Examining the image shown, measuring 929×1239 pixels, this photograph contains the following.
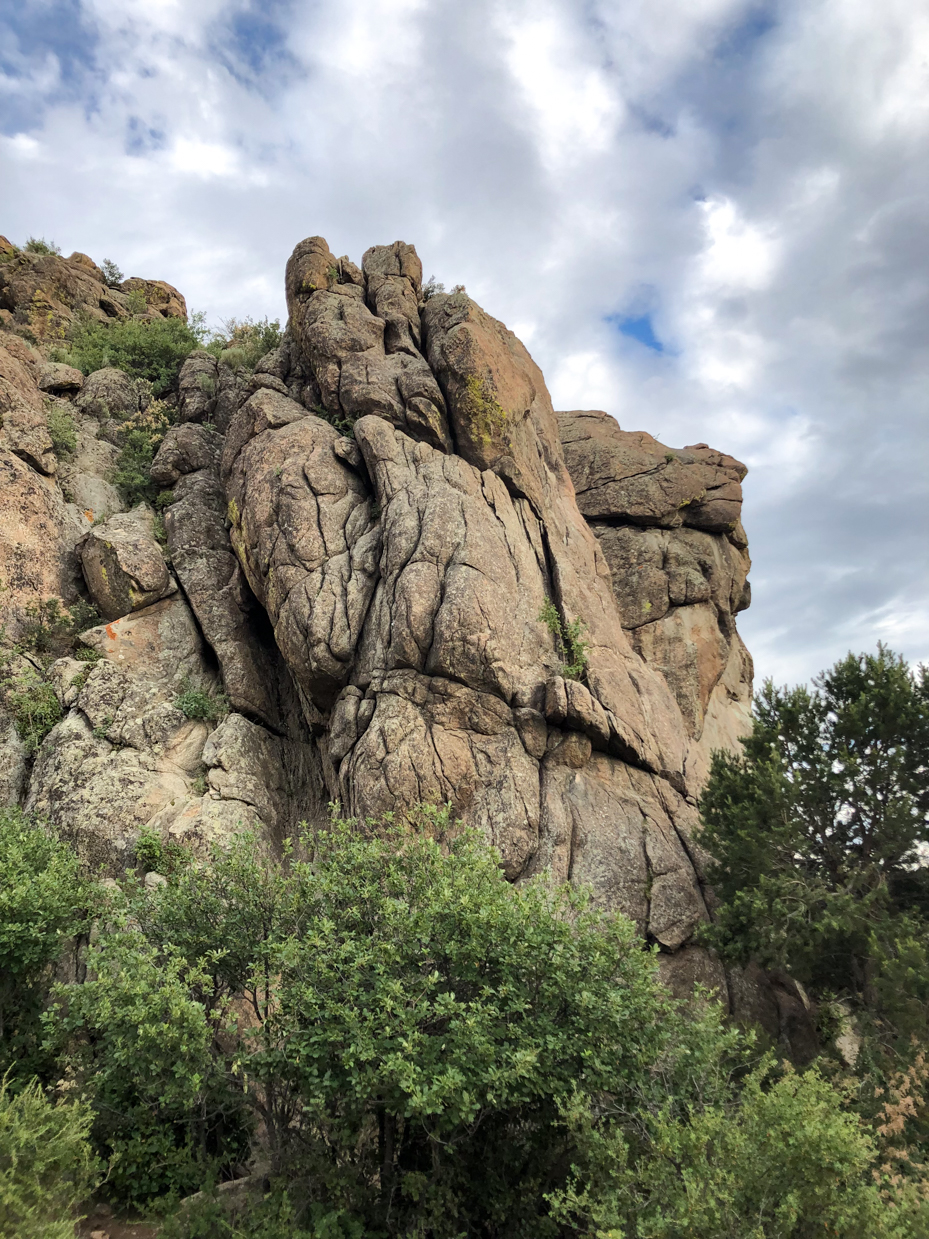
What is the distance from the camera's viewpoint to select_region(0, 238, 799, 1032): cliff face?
2255 centimetres

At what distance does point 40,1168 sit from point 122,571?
23396 millimetres

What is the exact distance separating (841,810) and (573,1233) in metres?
12.4

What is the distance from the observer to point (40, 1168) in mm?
10844

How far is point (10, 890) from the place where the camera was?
17.2 m

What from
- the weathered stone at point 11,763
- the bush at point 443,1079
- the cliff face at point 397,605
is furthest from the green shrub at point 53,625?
the bush at point 443,1079

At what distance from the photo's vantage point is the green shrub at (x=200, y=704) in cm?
2730

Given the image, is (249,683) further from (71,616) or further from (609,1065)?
(609,1065)

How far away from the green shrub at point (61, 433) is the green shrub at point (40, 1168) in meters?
32.0

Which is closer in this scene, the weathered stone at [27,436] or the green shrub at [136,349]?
the weathered stone at [27,436]

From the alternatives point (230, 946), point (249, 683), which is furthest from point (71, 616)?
point (230, 946)

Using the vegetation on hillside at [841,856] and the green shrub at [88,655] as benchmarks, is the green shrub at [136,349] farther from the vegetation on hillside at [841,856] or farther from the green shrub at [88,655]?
the vegetation on hillside at [841,856]

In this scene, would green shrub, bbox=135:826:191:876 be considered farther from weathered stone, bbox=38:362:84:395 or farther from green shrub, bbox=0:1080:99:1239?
weathered stone, bbox=38:362:84:395

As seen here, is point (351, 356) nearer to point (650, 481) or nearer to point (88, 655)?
point (650, 481)

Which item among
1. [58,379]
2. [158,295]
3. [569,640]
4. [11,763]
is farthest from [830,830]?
[158,295]
